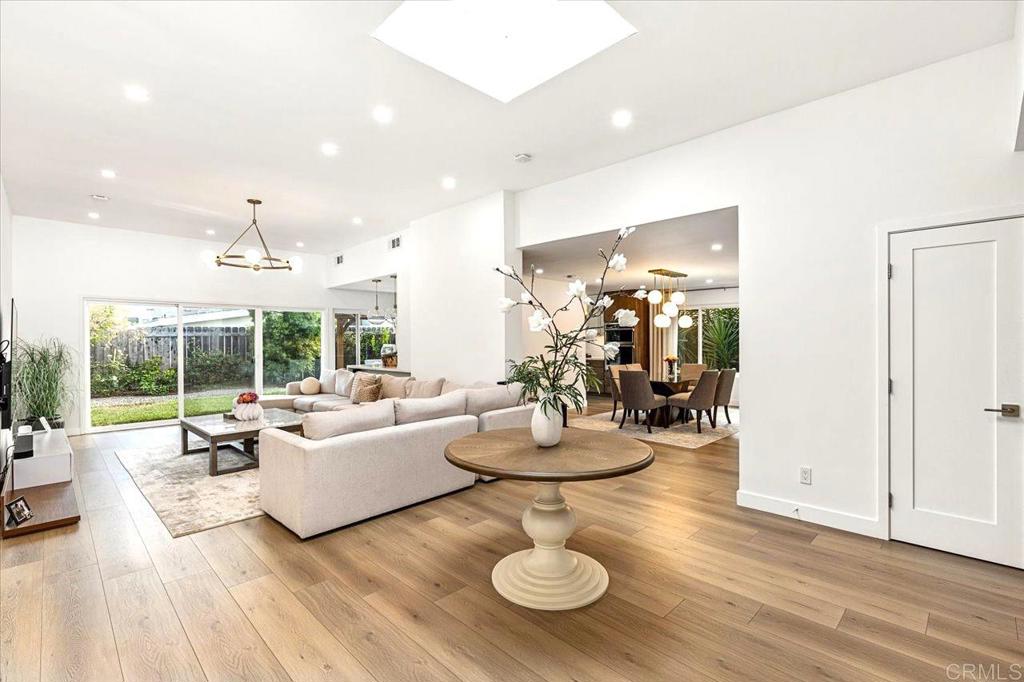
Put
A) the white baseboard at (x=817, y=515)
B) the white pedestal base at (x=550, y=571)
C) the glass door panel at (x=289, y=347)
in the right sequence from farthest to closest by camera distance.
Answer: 1. the glass door panel at (x=289, y=347)
2. the white baseboard at (x=817, y=515)
3. the white pedestal base at (x=550, y=571)

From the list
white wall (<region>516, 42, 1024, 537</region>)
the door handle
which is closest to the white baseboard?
white wall (<region>516, 42, 1024, 537</region>)

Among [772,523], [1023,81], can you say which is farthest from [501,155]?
[772,523]

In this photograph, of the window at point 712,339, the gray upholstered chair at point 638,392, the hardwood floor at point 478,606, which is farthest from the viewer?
the window at point 712,339

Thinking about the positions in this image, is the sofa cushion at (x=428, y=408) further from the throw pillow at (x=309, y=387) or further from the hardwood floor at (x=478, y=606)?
the throw pillow at (x=309, y=387)

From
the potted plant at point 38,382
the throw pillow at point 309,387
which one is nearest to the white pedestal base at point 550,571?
the throw pillow at point 309,387

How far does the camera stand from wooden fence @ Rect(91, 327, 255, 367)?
7.14 metres

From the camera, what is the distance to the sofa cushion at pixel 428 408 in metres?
3.84

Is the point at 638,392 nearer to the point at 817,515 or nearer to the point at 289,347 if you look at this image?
the point at 817,515

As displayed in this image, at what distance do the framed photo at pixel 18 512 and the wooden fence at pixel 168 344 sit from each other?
4529 millimetres

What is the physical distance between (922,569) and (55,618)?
451cm

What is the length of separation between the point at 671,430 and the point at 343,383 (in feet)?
16.4

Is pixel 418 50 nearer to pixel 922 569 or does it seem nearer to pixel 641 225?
pixel 641 225

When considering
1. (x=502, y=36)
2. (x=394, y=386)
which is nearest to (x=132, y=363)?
(x=394, y=386)

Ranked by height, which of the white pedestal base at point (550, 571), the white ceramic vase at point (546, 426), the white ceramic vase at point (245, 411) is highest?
the white ceramic vase at point (546, 426)
